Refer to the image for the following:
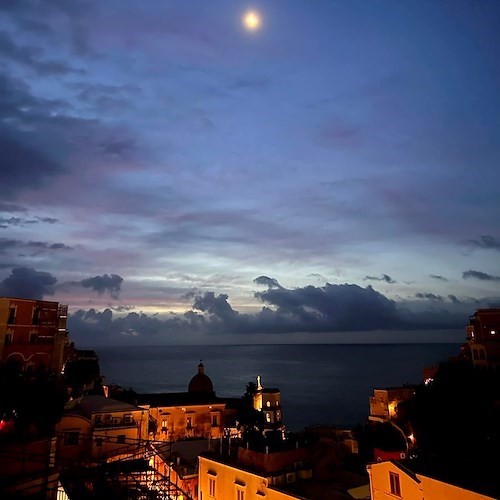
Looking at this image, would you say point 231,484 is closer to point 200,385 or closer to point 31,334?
point 31,334

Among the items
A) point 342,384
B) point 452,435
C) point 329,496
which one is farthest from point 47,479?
point 342,384

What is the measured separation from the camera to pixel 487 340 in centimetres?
4547

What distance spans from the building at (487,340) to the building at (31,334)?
44918mm

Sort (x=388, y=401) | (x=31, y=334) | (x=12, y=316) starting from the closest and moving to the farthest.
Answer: (x=12, y=316) → (x=31, y=334) → (x=388, y=401)

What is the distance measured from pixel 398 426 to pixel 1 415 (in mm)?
48392

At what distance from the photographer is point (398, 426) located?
54.0m

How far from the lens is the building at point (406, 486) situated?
15461mm

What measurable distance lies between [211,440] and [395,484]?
1955cm

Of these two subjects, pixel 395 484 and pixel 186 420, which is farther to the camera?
pixel 186 420

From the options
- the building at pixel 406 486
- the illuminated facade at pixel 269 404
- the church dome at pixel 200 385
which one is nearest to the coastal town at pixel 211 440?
the building at pixel 406 486

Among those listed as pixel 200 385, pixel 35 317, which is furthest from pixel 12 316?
pixel 200 385

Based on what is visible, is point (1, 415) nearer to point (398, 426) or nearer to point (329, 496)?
point (329, 496)

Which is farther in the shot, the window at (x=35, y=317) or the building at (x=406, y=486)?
the window at (x=35, y=317)

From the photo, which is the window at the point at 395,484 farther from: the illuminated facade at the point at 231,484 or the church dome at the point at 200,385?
the church dome at the point at 200,385
